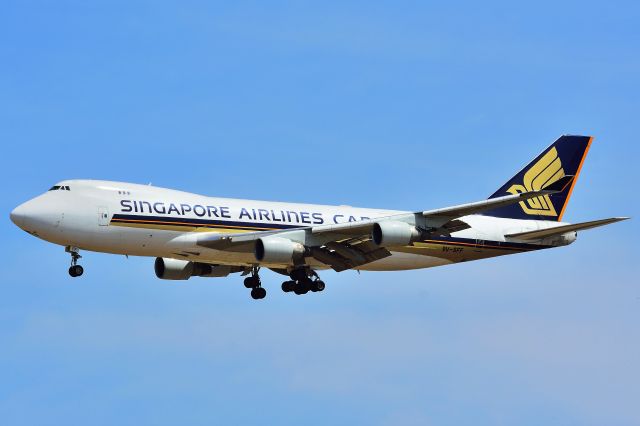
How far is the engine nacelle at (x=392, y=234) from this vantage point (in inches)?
1975

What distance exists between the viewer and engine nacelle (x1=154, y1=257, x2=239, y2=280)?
56438 millimetres

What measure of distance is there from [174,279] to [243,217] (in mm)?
5994

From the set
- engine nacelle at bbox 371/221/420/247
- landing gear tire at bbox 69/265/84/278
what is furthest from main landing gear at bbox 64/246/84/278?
engine nacelle at bbox 371/221/420/247

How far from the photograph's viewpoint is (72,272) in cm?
5122

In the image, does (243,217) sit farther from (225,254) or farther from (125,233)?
(125,233)

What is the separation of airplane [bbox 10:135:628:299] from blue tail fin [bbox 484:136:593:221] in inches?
98.3

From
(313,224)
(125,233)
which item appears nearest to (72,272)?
(125,233)

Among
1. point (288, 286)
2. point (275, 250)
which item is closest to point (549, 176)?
point (288, 286)

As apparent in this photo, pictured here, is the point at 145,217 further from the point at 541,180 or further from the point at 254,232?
the point at 541,180

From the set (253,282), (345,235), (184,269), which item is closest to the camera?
(345,235)

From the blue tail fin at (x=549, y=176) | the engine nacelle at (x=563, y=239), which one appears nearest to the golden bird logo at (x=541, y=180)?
the blue tail fin at (x=549, y=176)

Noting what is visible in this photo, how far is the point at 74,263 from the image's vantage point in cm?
5150

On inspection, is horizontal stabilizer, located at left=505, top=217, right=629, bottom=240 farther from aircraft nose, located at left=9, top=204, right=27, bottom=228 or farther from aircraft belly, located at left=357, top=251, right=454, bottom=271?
aircraft nose, located at left=9, top=204, right=27, bottom=228

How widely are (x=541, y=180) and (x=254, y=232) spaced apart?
649 inches
